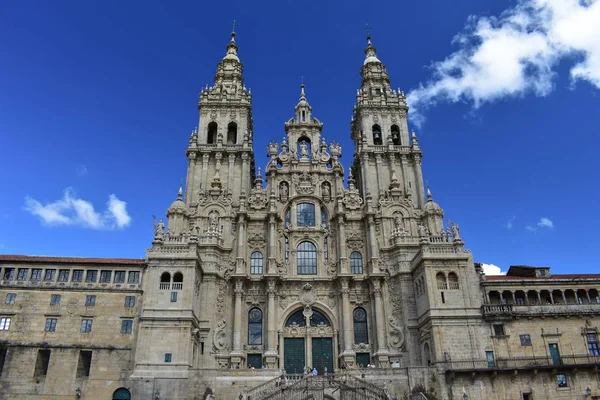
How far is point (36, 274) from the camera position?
38875 millimetres

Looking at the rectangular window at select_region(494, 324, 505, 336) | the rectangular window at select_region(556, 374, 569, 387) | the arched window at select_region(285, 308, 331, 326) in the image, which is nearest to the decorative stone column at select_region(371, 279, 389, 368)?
the arched window at select_region(285, 308, 331, 326)

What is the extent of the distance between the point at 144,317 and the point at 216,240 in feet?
33.2

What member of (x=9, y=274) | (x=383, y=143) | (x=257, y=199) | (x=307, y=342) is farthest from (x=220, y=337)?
(x=383, y=143)

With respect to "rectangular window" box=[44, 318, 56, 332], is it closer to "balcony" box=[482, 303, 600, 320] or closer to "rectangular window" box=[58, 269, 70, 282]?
"rectangular window" box=[58, 269, 70, 282]

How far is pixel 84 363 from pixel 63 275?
23.3 ft

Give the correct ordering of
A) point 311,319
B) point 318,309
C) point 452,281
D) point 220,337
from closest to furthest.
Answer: point 452,281 → point 220,337 → point 311,319 → point 318,309

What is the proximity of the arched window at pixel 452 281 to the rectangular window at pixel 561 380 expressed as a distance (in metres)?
9.52

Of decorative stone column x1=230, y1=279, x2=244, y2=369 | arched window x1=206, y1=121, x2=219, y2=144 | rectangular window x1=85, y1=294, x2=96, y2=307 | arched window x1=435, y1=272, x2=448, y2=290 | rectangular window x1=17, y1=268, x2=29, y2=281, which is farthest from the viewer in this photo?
arched window x1=206, y1=121, x2=219, y2=144

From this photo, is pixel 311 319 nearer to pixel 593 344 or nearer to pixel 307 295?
pixel 307 295

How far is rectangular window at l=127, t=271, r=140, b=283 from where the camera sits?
129ft

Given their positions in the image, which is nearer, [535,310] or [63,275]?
[63,275]

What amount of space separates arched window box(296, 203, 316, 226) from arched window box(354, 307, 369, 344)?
9436mm

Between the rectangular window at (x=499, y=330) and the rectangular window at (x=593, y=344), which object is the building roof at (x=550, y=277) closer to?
the rectangular window at (x=499, y=330)

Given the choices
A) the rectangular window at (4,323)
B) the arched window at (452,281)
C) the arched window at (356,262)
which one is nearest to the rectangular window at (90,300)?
the rectangular window at (4,323)
